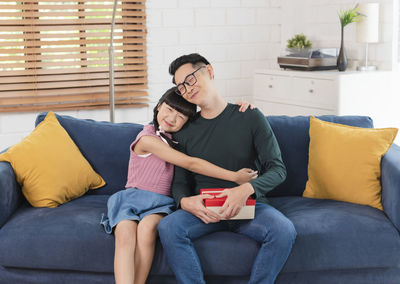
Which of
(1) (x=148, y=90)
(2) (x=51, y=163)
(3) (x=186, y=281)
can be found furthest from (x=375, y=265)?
(1) (x=148, y=90)

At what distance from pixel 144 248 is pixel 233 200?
1.31 ft

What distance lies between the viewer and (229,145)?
7.89 ft

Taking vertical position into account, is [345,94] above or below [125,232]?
above

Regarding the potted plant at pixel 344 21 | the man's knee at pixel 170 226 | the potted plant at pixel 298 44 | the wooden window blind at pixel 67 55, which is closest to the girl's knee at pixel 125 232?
the man's knee at pixel 170 226

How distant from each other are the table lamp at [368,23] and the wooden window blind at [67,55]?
1673mm

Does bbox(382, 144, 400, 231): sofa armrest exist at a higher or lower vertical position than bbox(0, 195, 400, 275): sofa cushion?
higher

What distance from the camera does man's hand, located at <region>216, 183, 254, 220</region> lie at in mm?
2154

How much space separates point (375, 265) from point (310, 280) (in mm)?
274

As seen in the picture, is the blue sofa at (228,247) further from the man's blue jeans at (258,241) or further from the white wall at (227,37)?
the white wall at (227,37)

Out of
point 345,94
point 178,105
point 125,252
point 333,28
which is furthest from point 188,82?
point 333,28

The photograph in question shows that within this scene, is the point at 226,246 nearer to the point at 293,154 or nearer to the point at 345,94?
the point at 293,154

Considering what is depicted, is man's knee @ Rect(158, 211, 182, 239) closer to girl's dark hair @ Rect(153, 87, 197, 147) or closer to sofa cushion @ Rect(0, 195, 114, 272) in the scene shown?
sofa cushion @ Rect(0, 195, 114, 272)

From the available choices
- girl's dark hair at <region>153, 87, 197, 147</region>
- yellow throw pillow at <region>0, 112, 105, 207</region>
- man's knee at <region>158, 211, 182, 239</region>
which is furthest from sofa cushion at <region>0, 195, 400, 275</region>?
girl's dark hair at <region>153, 87, 197, 147</region>

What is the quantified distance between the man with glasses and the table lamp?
187cm
